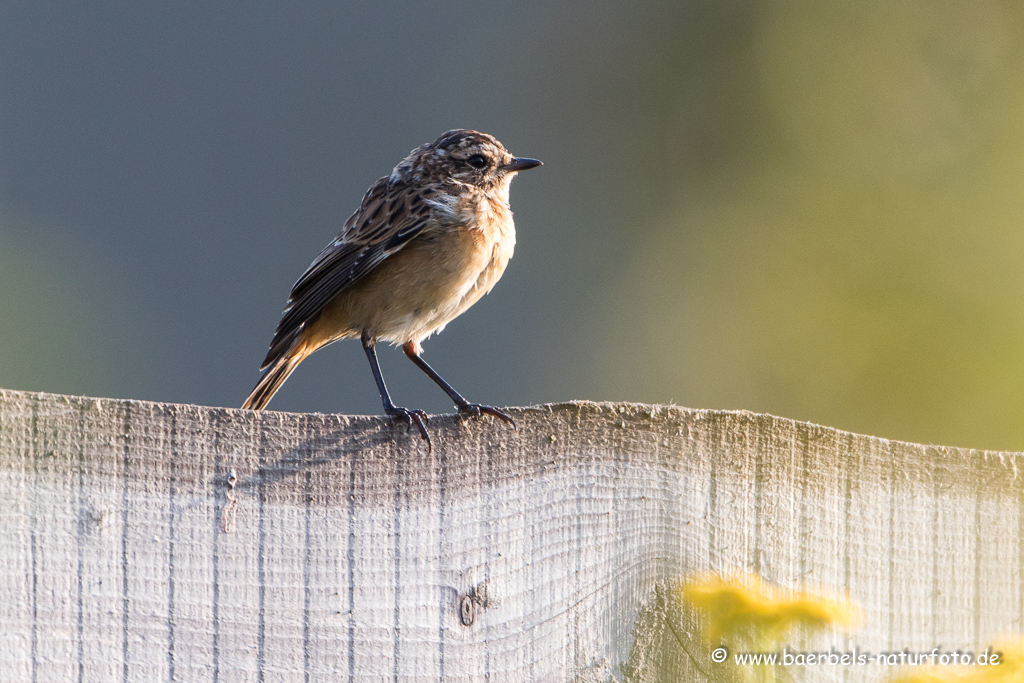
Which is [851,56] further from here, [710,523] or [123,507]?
[123,507]

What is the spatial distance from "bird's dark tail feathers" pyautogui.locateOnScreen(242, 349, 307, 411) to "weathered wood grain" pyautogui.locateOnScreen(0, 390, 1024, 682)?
2316mm

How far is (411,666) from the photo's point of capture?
2020 millimetres

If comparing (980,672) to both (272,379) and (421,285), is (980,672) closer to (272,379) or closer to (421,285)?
(421,285)

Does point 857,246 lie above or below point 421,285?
above

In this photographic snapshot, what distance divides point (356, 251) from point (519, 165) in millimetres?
1033

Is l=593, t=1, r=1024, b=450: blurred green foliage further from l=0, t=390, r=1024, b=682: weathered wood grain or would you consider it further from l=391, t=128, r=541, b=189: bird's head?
l=0, t=390, r=1024, b=682: weathered wood grain

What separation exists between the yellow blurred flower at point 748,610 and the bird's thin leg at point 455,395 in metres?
0.55

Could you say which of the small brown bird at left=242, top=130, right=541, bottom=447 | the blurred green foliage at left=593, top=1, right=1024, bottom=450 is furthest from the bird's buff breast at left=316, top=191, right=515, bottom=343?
the blurred green foliage at left=593, top=1, right=1024, bottom=450

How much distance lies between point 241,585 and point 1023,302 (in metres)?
6.15

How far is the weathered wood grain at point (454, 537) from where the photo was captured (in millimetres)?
1855

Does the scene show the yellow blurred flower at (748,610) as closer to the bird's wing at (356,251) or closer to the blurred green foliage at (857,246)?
the bird's wing at (356,251)

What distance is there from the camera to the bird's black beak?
514 cm

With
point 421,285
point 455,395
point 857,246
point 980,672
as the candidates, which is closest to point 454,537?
point 980,672

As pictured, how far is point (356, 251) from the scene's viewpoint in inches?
182
